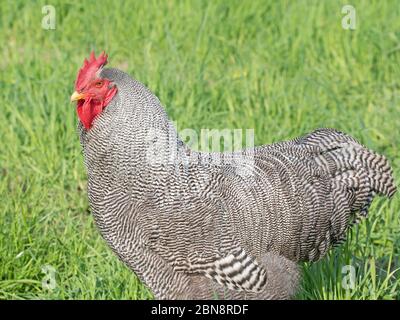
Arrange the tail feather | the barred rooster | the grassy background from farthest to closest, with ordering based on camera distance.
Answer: the grassy background, the tail feather, the barred rooster

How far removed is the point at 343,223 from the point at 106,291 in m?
1.47

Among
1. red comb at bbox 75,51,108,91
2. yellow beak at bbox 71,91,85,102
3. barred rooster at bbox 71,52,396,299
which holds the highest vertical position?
red comb at bbox 75,51,108,91

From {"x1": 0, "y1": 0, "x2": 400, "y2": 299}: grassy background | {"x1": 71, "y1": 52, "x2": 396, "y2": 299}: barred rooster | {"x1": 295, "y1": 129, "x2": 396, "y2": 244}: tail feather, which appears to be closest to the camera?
{"x1": 71, "y1": 52, "x2": 396, "y2": 299}: barred rooster

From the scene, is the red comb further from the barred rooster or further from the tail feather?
the tail feather

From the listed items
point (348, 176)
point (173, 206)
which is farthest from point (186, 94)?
point (173, 206)

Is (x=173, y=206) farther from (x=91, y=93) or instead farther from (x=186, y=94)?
(x=186, y=94)

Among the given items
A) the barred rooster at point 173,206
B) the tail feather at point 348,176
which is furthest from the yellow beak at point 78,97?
the tail feather at point 348,176

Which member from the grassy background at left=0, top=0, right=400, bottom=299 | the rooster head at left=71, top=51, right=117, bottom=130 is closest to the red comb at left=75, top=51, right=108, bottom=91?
the rooster head at left=71, top=51, right=117, bottom=130

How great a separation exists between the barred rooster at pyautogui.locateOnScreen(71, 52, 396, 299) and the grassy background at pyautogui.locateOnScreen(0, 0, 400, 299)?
56 cm

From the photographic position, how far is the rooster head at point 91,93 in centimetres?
479

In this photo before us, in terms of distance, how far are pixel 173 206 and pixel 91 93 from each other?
740 millimetres

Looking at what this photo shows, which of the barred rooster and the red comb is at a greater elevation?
the red comb

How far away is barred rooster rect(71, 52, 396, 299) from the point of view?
474cm
